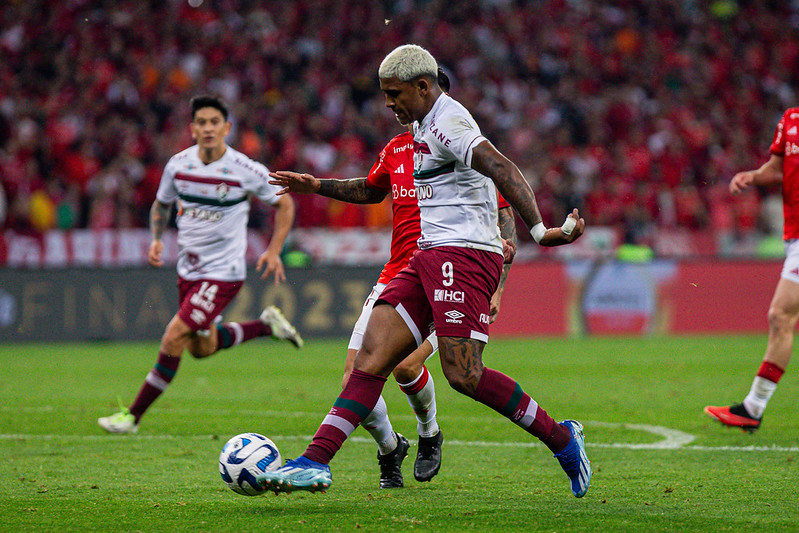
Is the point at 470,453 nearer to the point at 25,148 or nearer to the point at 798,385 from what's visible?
the point at 798,385

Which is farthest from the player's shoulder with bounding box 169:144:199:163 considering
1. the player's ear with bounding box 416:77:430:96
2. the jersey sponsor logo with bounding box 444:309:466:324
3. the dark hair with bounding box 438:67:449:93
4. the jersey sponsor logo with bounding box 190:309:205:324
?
the jersey sponsor logo with bounding box 444:309:466:324

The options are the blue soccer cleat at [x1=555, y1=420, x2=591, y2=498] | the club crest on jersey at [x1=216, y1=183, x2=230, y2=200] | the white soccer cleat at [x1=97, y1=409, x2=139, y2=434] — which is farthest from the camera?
the club crest on jersey at [x1=216, y1=183, x2=230, y2=200]

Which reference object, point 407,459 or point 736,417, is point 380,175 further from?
point 736,417

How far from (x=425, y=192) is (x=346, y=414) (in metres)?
1.10

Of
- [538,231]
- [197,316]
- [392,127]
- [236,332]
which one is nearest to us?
[538,231]

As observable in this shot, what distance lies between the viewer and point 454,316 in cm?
487

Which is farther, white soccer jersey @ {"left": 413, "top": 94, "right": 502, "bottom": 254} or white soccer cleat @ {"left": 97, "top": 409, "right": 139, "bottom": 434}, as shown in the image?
white soccer cleat @ {"left": 97, "top": 409, "right": 139, "bottom": 434}

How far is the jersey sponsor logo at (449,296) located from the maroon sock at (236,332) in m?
4.47

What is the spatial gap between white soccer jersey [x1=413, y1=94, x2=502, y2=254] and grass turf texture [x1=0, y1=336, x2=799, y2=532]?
4.05 feet

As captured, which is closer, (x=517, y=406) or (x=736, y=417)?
(x=517, y=406)

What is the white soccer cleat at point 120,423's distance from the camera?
7496 mm

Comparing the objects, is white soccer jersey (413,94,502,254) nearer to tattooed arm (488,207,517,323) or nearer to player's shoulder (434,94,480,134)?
player's shoulder (434,94,480,134)

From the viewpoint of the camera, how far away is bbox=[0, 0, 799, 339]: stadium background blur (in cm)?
1711

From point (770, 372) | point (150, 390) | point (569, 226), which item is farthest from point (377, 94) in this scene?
point (569, 226)
